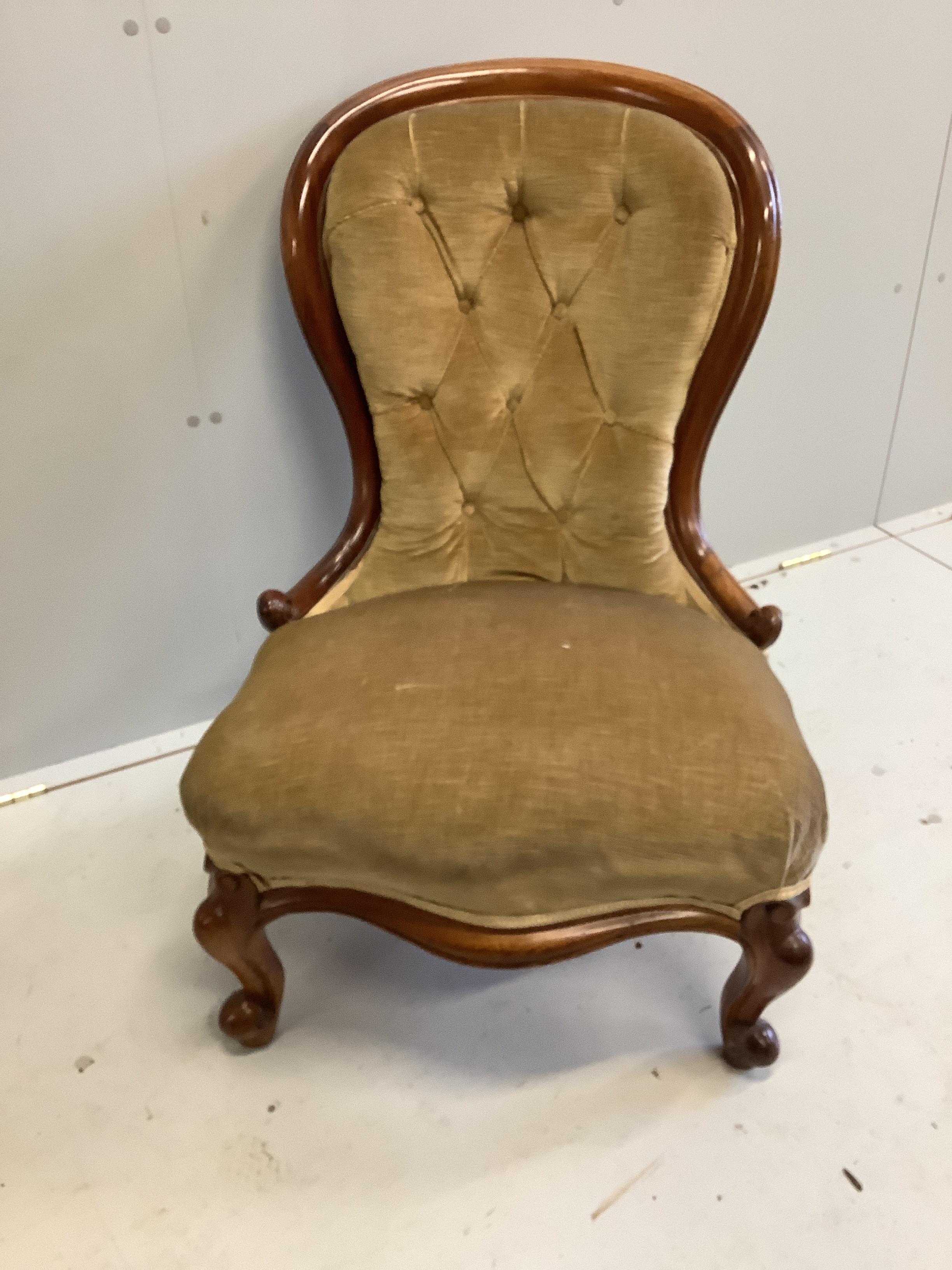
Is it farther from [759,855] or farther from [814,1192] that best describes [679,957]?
[759,855]

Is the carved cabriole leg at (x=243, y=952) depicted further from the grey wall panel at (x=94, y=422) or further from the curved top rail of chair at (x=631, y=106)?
the grey wall panel at (x=94, y=422)

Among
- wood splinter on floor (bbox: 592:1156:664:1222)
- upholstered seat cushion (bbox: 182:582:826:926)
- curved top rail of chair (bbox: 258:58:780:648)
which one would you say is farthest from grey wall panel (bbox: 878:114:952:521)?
wood splinter on floor (bbox: 592:1156:664:1222)

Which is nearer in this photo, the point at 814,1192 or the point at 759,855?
the point at 759,855

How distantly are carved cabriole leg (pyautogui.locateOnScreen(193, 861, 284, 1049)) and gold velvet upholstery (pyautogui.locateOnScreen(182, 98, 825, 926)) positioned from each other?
4 cm

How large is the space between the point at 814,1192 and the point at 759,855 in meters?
0.38

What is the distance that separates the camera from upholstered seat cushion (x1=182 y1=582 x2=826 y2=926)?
0.81 m

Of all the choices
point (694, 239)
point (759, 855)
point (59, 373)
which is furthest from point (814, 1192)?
point (59, 373)

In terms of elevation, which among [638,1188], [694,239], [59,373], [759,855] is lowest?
[638,1188]

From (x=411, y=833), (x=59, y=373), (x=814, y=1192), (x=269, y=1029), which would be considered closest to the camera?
Answer: (x=411, y=833)

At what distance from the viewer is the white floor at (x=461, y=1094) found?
91cm

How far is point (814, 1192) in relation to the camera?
930mm

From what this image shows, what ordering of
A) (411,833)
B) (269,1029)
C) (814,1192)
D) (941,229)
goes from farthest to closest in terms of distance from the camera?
(941,229) < (269,1029) < (814,1192) < (411,833)

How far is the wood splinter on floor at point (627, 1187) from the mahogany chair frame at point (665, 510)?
0.14 m

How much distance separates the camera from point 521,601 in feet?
3.44
